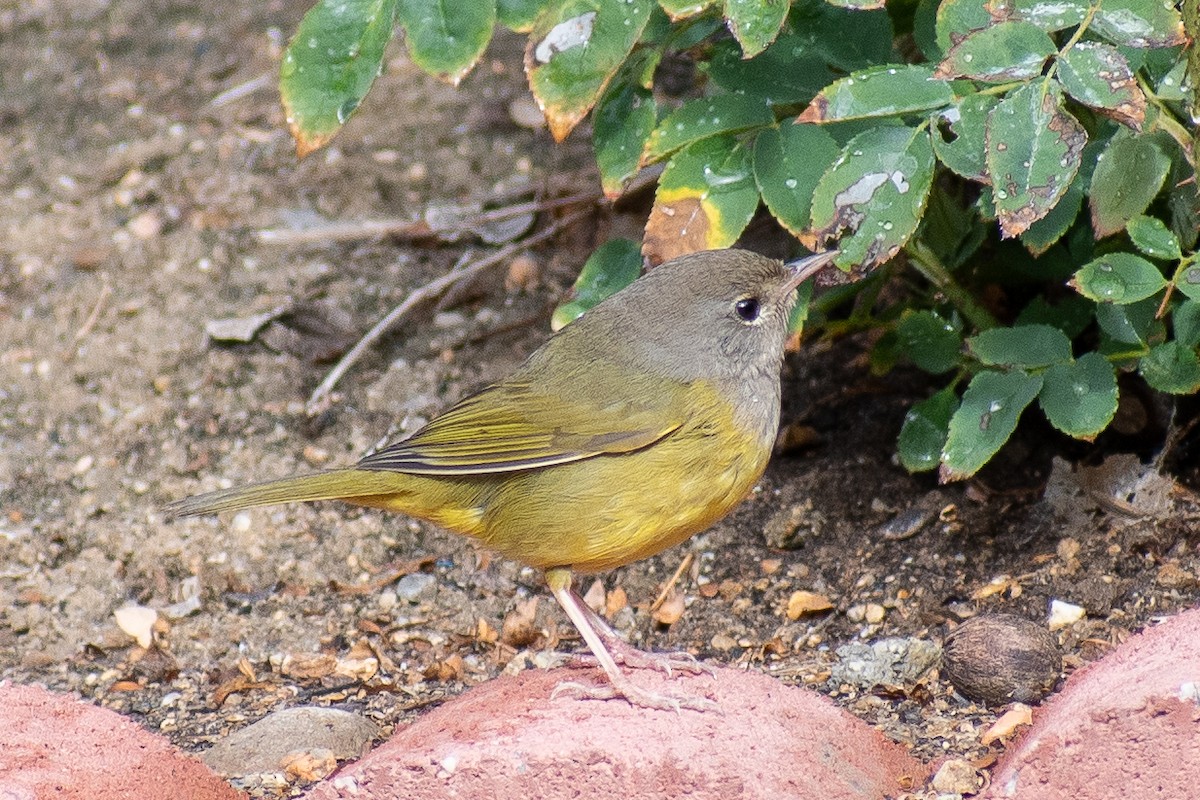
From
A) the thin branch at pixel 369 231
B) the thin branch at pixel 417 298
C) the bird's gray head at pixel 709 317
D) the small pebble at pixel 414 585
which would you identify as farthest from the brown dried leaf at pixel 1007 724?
the thin branch at pixel 369 231

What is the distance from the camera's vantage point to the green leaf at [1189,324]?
3477mm

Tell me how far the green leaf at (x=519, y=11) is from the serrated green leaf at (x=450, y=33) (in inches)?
3.9

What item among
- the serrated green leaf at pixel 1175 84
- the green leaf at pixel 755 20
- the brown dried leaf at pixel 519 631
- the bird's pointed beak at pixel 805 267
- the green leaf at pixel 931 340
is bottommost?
the brown dried leaf at pixel 519 631

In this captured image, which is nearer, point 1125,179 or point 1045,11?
point 1045,11

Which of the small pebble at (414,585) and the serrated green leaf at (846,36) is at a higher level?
the serrated green leaf at (846,36)

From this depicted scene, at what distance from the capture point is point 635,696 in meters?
3.05

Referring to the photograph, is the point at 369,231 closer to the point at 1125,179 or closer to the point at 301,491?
the point at 301,491

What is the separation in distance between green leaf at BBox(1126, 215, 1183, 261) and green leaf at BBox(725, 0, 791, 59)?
0.91 meters

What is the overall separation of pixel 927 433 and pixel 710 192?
36.7 inches

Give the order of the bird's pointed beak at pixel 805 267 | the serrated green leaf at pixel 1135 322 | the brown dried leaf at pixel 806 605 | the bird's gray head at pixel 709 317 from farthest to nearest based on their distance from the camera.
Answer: the brown dried leaf at pixel 806 605 → the bird's gray head at pixel 709 317 → the bird's pointed beak at pixel 805 267 → the serrated green leaf at pixel 1135 322

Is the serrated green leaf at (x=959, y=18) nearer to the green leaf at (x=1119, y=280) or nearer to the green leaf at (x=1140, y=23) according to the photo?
the green leaf at (x=1140, y=23)

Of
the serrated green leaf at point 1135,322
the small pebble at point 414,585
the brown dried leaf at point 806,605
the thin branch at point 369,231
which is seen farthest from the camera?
the thin branch at point 369,231

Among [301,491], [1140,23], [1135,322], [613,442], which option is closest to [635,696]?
[613,442]

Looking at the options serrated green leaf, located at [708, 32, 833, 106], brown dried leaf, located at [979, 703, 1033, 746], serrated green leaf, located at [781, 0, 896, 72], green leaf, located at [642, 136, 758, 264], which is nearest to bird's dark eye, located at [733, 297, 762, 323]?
green leaf, located at [642, 136, 758, 264]
